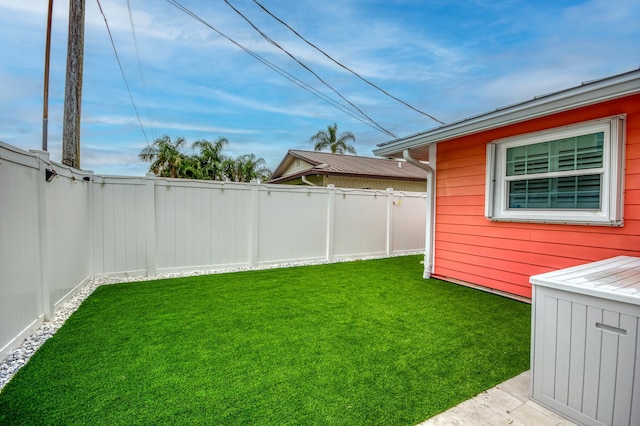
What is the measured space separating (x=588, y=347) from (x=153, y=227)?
5898 millimetres

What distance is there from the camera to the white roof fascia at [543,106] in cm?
280

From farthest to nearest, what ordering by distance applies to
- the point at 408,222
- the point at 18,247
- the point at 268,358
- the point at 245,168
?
the point at 245,168 → the point at 408,222 → the point at 18,247 → the point at 268,358

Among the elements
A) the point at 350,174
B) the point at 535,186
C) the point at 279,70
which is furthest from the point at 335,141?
the point at 535,186

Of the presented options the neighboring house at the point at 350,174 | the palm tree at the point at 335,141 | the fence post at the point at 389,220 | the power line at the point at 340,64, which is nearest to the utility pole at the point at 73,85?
the power line at the point at 340,64

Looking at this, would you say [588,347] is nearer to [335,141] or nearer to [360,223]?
[360,223]

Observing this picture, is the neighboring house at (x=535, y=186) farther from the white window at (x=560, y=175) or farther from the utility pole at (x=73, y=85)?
the utility pole at (x=73, y=85)

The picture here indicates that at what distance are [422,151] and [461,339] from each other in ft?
12.7

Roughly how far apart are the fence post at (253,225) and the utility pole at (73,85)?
9.87 ft

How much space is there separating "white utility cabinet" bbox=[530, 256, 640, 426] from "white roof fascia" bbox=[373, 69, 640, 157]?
183 cm

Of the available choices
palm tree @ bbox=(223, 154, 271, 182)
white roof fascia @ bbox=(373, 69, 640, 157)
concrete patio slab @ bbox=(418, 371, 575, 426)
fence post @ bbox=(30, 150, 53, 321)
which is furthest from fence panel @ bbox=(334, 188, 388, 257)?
palm tree @ bbox=(223, 154, 271, 182)

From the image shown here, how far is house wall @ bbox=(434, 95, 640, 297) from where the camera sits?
3.14 m

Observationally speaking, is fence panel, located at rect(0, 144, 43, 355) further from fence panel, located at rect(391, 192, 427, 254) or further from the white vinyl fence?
fence panel, located at rect(391, 192, 427, 254)

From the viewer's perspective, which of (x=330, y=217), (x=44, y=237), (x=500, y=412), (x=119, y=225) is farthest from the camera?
(x=330, y=217)

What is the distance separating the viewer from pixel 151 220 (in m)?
5.43
